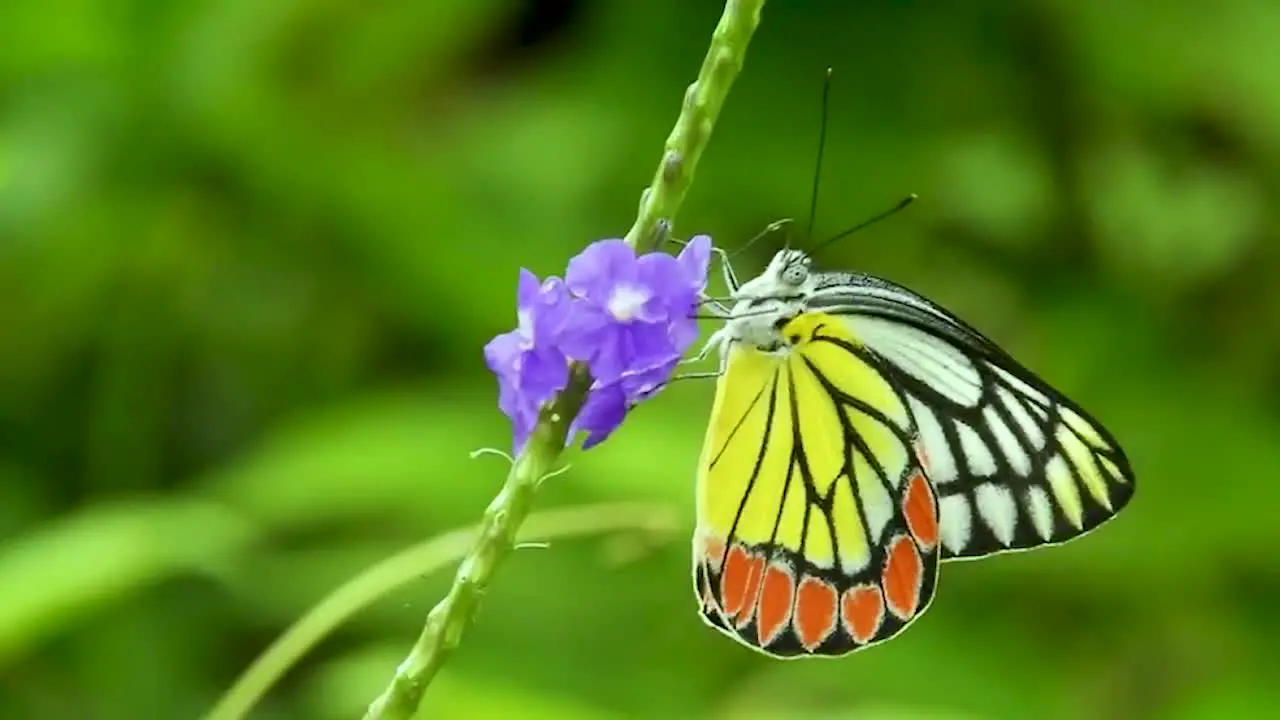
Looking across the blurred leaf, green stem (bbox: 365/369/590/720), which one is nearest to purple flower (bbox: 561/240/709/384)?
green stem (bbox: 365/369/590/720)

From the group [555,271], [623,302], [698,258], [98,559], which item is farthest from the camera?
[555,271]

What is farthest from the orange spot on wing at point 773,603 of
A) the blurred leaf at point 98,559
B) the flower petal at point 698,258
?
the blurred leaf at point 98,559

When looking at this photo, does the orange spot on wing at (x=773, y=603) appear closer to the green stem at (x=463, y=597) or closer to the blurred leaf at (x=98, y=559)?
the green stem at (x=463, y=597)

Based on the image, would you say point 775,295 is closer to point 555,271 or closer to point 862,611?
point 862,611

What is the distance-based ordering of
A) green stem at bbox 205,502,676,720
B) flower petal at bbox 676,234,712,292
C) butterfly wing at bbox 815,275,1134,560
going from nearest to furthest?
flower petal at bbox 676,234,712,292
green stem at bbox 205,502,676,720
butterfly wing at bbox 815,275,1134,560

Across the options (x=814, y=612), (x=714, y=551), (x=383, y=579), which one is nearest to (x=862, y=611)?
(x=814, y=612)

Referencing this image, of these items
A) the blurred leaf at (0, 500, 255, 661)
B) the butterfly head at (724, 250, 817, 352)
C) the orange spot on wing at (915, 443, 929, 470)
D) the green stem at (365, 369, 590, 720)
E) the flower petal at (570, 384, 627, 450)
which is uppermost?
the blurred leaf at (0, 500, 255, 661)

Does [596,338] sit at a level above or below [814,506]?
below

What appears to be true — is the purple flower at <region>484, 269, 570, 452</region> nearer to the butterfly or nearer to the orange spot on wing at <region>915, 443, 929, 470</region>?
the butterfly
